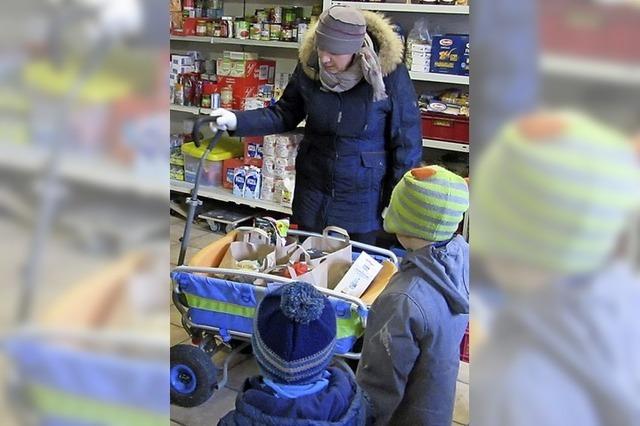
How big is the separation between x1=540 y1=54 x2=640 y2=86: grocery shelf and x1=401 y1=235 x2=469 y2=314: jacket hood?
1.18m


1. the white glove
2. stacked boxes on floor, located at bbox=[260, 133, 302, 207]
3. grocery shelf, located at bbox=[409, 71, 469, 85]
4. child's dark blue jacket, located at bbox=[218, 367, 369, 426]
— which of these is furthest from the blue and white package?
child's dark blue jacket, located at bbox=[218, 367, 369, 426]

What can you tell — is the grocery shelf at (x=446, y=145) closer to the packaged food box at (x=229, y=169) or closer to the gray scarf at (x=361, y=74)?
the gray scarf at (x=361, y=74)

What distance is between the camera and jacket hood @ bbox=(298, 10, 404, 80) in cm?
260

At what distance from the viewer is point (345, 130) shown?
265cm

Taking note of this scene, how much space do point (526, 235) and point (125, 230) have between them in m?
0.29

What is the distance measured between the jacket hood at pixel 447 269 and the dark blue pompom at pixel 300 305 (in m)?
0.37

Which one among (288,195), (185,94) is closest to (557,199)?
(288,195)

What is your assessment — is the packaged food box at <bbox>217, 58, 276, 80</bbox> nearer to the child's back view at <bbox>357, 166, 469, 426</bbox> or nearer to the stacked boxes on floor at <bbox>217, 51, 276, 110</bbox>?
the stacked boxes on floor at <bbox>217, 51, 276, 110</bbox>

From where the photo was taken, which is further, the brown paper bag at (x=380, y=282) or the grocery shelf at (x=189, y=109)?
the grocery shelf at (x=189, y=109)

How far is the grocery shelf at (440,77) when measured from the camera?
11.8ft

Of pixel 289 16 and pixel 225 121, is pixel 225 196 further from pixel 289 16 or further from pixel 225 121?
pixel 225 121

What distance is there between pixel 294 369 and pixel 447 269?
1.62ft

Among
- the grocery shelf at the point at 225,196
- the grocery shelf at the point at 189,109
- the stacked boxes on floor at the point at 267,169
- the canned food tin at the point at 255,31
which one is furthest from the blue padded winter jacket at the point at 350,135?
the grocery shelf at the point at 189,109

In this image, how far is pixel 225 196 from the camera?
15.1ft
